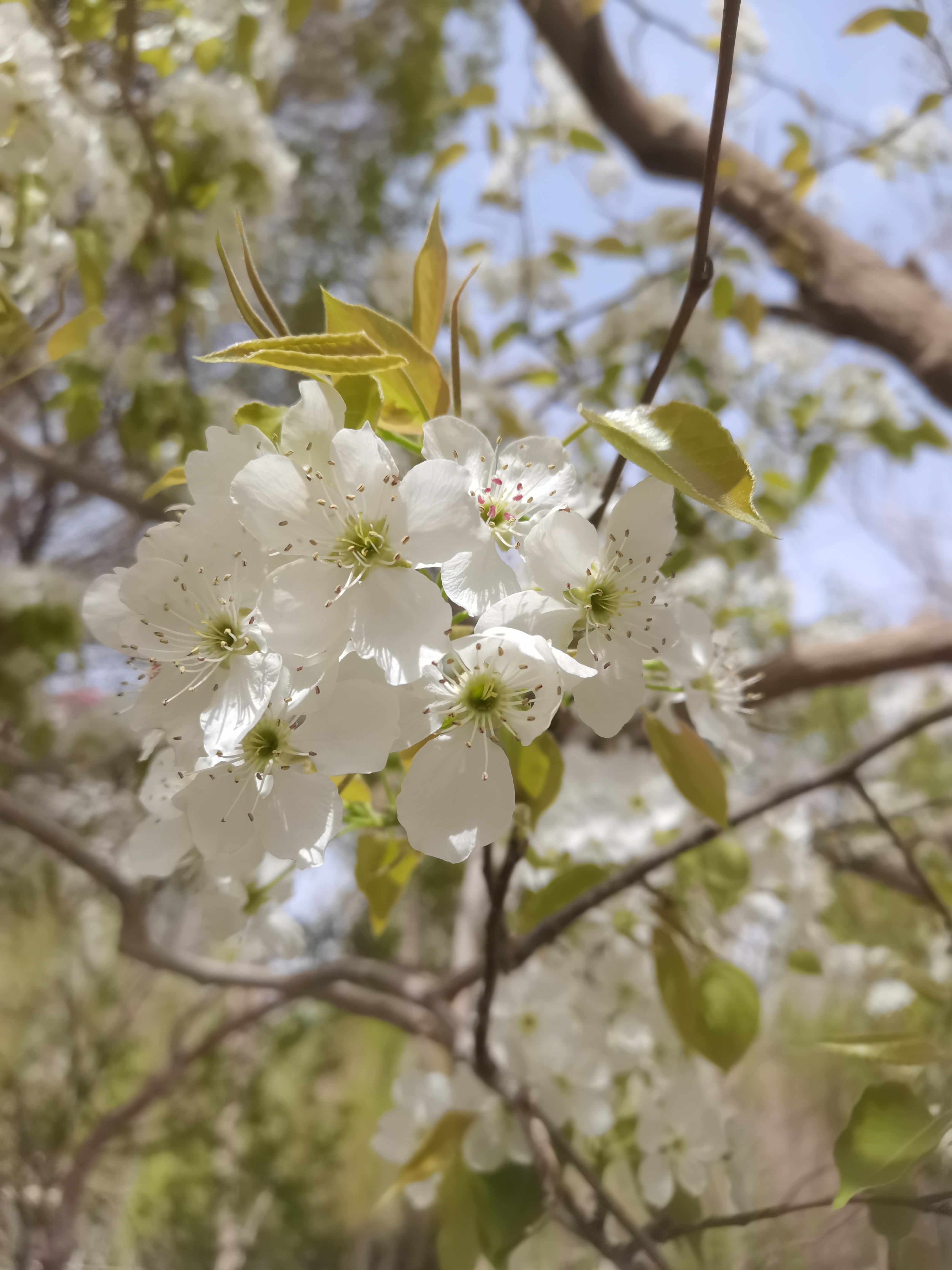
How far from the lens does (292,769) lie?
0.95 ft

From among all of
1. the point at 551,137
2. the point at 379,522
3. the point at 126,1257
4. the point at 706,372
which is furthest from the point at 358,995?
the point at 551,137

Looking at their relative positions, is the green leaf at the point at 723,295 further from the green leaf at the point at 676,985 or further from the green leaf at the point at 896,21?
the green leaf at the point at 676,985

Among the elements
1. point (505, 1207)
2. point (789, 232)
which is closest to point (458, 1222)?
point (505, 1207)

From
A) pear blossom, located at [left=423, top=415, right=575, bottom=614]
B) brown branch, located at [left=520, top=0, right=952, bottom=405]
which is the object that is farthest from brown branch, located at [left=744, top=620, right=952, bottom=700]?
pear blossom, located at [left=423, top=415, right=575, bottom=614]

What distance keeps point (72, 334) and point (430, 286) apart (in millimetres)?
216

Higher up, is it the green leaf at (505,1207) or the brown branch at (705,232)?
the brown branch at (705,232)

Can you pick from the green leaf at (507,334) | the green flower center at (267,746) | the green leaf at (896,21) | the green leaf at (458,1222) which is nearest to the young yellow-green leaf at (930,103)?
the green leaf at (896,21)

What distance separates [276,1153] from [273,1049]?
20 centimetres

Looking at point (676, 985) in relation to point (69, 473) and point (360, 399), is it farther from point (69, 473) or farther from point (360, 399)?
point (69, 473)

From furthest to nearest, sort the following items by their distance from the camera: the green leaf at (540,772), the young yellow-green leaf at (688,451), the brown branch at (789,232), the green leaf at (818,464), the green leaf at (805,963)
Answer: the brown branch at (789,232), the green leaf at (818,464), the green leaf at (805,963), the green leaf at (540,772), the young yellow-green leaf at (688,451)

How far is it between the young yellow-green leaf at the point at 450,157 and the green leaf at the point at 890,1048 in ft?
3.03

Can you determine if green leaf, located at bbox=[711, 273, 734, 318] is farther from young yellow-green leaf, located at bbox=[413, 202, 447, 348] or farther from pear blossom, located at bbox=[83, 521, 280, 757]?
pear blossom, located at bbox=[83, 521, 280, 757]

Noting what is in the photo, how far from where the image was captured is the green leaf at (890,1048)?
38 cm

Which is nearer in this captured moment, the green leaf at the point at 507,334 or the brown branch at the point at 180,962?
the brown branch at the point at 180,962
